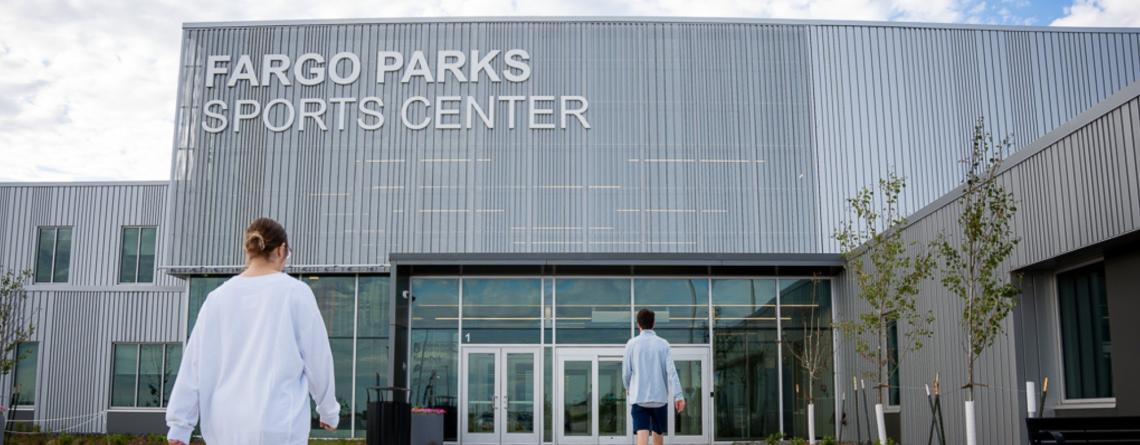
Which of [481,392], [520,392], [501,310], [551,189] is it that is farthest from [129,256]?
[520,392]

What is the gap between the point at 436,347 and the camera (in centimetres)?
2319

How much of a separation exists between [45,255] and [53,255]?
0.74 ft

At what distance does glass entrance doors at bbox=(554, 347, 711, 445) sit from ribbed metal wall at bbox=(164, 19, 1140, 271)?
2768 millimetres

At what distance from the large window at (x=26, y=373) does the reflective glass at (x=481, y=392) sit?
11724 millimetres

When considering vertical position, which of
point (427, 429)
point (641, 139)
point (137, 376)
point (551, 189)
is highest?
point (641, 139)

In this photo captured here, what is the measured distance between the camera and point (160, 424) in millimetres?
25844

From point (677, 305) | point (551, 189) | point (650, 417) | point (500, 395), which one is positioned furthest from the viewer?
point (551, 189)

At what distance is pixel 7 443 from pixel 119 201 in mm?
10144

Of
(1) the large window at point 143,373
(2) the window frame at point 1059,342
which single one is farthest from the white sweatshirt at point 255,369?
(1) the large window at point 143,373

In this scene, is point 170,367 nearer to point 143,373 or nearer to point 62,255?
point 143,373

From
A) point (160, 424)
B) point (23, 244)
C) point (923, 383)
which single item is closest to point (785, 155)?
point (923, 383)

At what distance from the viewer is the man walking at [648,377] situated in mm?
10484

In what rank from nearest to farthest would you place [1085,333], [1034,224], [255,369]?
[255,369] → [1085,333] → [1034,224]

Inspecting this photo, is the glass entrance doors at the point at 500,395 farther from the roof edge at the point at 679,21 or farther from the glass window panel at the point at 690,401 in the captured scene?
the roof edge at the point at 679,21
